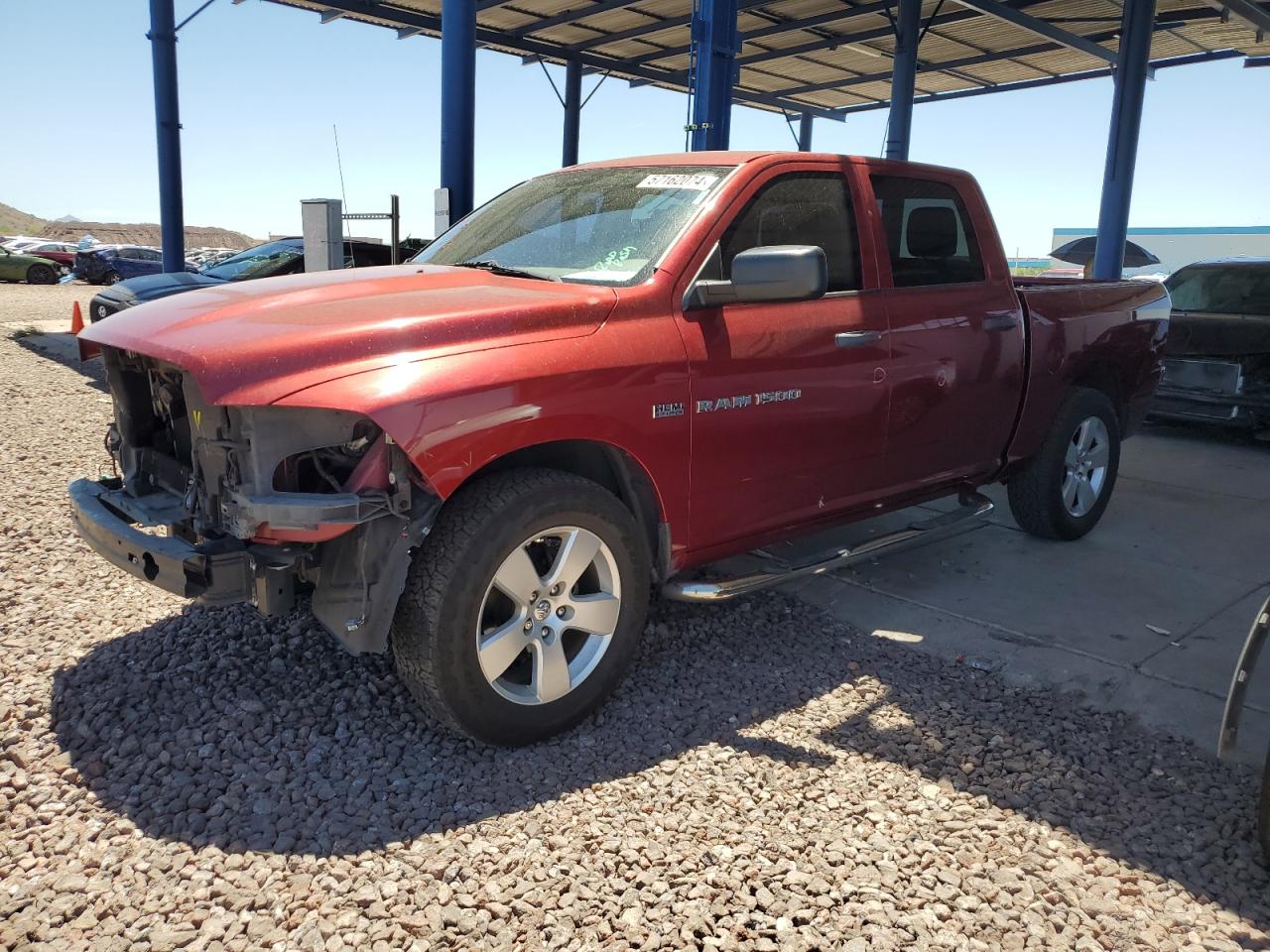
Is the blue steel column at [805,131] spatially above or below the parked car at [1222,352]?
above

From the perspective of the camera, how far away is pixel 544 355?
3.07 meters

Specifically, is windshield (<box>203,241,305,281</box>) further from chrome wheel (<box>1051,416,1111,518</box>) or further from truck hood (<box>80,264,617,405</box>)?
Answer: chrome wheel (<box>1051,416,1111,518</box>)

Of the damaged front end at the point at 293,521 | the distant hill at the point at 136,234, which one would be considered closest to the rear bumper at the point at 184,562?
the damaged front end at the point at 293,521

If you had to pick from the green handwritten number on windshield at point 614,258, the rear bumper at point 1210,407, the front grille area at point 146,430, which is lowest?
the rear bumper at point 1210,407

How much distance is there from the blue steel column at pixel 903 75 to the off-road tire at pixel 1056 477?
11.1 meters

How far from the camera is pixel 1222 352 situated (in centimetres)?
856

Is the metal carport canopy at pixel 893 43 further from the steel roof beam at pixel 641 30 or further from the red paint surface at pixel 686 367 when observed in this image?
the red paint surface at pixel 686 367

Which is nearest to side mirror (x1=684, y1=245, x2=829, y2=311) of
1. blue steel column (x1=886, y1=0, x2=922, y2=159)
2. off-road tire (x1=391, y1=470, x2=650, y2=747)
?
off-road tire (x1=391, y1=470, x2=650, y2=747)

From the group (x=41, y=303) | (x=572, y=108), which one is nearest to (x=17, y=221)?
(x=41, y=303)

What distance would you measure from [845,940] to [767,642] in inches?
73.0

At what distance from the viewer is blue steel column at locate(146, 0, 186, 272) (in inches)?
571

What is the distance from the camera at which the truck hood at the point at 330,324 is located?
2.73 m

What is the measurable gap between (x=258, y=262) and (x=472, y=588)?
922 cm

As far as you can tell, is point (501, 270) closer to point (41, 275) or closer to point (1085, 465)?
point (1085, 465)
